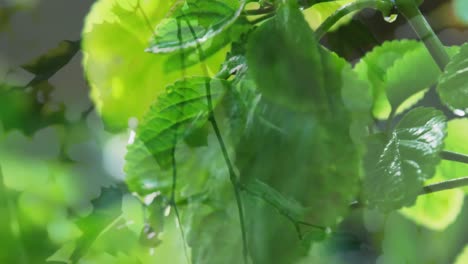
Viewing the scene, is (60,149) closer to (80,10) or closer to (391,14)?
(80,10)

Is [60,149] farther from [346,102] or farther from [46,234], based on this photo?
[346,102]

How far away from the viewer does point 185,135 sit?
0.27 metres

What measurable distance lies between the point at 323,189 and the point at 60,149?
0.13 m

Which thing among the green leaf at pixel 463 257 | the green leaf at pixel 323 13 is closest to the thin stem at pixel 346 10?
the green leaf at pixel 323 13

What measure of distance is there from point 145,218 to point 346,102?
0.37 ft

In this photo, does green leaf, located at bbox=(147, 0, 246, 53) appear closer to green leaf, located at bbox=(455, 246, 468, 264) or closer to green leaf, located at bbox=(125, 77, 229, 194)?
green leaf, located at bbox=(125, 77, 229, 194)

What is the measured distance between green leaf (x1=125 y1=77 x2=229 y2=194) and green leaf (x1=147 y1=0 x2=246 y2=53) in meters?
0.02

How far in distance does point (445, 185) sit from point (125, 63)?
17 centimetres

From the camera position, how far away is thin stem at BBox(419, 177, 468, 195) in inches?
10.0

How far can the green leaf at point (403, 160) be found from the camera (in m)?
0.25

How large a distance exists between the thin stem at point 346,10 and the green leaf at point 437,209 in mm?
86

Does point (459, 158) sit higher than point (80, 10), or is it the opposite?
point (80, 10)

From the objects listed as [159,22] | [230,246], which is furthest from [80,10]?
[230,246]

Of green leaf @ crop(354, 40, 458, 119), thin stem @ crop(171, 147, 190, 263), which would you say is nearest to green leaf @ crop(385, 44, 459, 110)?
green leaf @ crop(354, 40, 458, 119)
